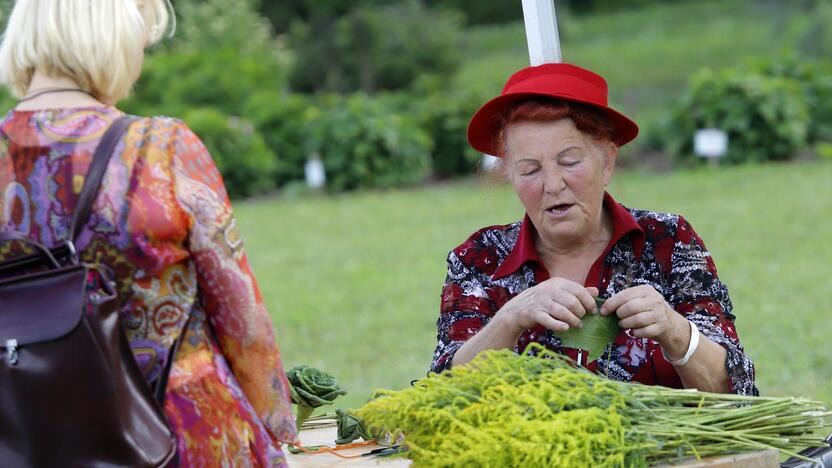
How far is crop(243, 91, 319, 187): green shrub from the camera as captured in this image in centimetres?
1620

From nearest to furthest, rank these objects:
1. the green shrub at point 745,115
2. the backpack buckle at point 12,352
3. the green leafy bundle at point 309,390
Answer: the backpack buckle at point 12,352
the green leafy bundle at point 309,390
the green shrub at point 745,115

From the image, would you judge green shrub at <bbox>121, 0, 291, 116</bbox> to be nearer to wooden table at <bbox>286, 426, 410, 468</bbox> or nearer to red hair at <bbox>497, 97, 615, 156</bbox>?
wooden table at <bbox>286, 426, 410, 468</bbox>

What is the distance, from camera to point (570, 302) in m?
2.56

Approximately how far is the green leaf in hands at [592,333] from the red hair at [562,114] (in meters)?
0.55

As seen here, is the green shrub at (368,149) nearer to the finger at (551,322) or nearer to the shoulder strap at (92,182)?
the finger at (551,322)

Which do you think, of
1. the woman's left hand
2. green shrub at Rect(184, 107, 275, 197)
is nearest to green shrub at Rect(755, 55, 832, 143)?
green shrub at Rect(184, 107, 275, 197)

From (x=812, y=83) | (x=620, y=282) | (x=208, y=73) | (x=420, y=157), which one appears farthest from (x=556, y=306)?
(x=208, y=73)

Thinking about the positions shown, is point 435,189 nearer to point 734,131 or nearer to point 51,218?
point 734,131

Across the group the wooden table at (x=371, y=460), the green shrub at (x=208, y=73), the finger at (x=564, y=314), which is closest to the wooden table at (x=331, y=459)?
the wooden table at (x=371, y=460)

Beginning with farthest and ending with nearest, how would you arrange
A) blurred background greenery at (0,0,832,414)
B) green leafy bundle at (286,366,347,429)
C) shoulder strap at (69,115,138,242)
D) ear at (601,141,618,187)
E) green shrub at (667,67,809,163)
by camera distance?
green shrub at (667,67,809,163) < blurred background greenery at (0,0,832,414) < green leafy bundle at (286,366,347,429) < ear at (601,141,618,187) < shoulder strap at (69,115,138,242)

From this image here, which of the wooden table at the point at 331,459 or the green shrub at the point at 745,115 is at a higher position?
the green shrub at the point at 745,115

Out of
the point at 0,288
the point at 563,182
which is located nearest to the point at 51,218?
the point at 0,288

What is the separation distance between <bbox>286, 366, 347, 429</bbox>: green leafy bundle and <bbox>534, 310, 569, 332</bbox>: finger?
798 millimetres

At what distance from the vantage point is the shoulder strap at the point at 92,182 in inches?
87.0
